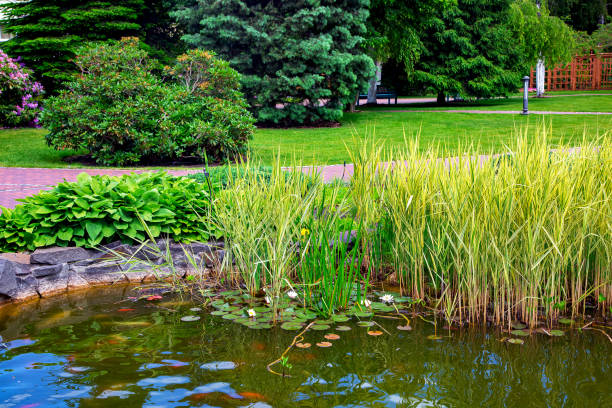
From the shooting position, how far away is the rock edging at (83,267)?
4.57 meters

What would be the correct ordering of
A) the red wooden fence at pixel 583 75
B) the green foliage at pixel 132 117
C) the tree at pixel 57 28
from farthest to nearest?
1. the red wooden fence at pixel 583 75
2. the tree at pixel 57 28
3. the green foliage at pixel 132 117

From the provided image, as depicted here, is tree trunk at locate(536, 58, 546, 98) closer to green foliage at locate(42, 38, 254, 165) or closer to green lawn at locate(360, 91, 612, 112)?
green lawn at locate(360, 91, 612, 112)

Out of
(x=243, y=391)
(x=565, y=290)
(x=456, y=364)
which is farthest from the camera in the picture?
(x=565, y=290)

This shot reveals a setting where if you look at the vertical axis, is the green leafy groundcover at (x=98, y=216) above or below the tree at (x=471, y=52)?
below

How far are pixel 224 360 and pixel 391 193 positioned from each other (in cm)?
164

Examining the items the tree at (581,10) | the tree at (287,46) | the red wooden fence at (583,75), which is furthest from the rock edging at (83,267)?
the tree at (581,10)

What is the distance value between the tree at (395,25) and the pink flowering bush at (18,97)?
9568mm

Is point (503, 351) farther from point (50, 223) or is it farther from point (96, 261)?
point (50, 223)

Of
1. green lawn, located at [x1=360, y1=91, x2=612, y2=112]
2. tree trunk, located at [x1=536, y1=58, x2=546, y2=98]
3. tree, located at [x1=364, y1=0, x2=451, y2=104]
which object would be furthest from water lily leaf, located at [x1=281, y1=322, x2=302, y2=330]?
tree trunk, located at [x1=536, y1=58, x2=546, y2=98]

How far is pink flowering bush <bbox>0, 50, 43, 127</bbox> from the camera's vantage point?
15.2 m

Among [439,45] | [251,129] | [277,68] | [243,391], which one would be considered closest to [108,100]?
[251,129]

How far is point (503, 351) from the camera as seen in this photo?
3523 mm

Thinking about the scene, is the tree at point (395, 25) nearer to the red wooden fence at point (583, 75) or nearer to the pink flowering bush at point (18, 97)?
the pink flowering bush at point (18, 97)

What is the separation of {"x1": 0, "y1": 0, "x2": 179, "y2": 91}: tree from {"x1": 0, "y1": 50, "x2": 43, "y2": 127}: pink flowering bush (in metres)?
0.82
